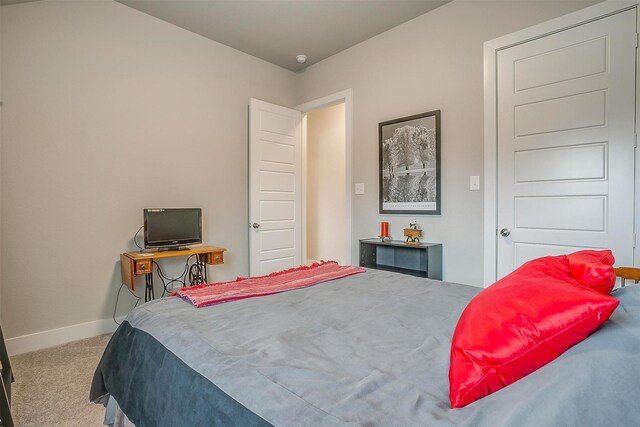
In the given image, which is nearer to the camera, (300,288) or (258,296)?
(258,296)

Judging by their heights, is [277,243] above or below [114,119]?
below

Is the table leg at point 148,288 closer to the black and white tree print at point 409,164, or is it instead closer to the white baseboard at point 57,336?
the white baseboard at point 57,336

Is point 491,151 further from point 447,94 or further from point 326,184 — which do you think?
point 326,184

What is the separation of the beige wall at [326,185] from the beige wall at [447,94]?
1530mm

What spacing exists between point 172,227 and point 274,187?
4.21 ft

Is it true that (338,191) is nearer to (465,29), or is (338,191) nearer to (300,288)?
(465,29)

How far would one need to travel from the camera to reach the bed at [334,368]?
21.9 inches

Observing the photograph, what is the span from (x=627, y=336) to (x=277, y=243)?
3.52 m

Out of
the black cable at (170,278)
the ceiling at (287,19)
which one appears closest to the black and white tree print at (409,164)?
the ceiling at (287,19)

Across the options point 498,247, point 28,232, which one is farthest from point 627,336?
point 28,232

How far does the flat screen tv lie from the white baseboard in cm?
78

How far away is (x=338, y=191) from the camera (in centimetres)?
520

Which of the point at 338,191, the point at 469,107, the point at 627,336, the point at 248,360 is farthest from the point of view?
the point at 338,191

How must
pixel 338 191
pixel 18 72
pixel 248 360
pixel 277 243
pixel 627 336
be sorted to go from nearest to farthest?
1. pixel 627 336
2. pixel 248 360
3. pixel 18 72
4. pixel 277 243
5. pixel 338 191
